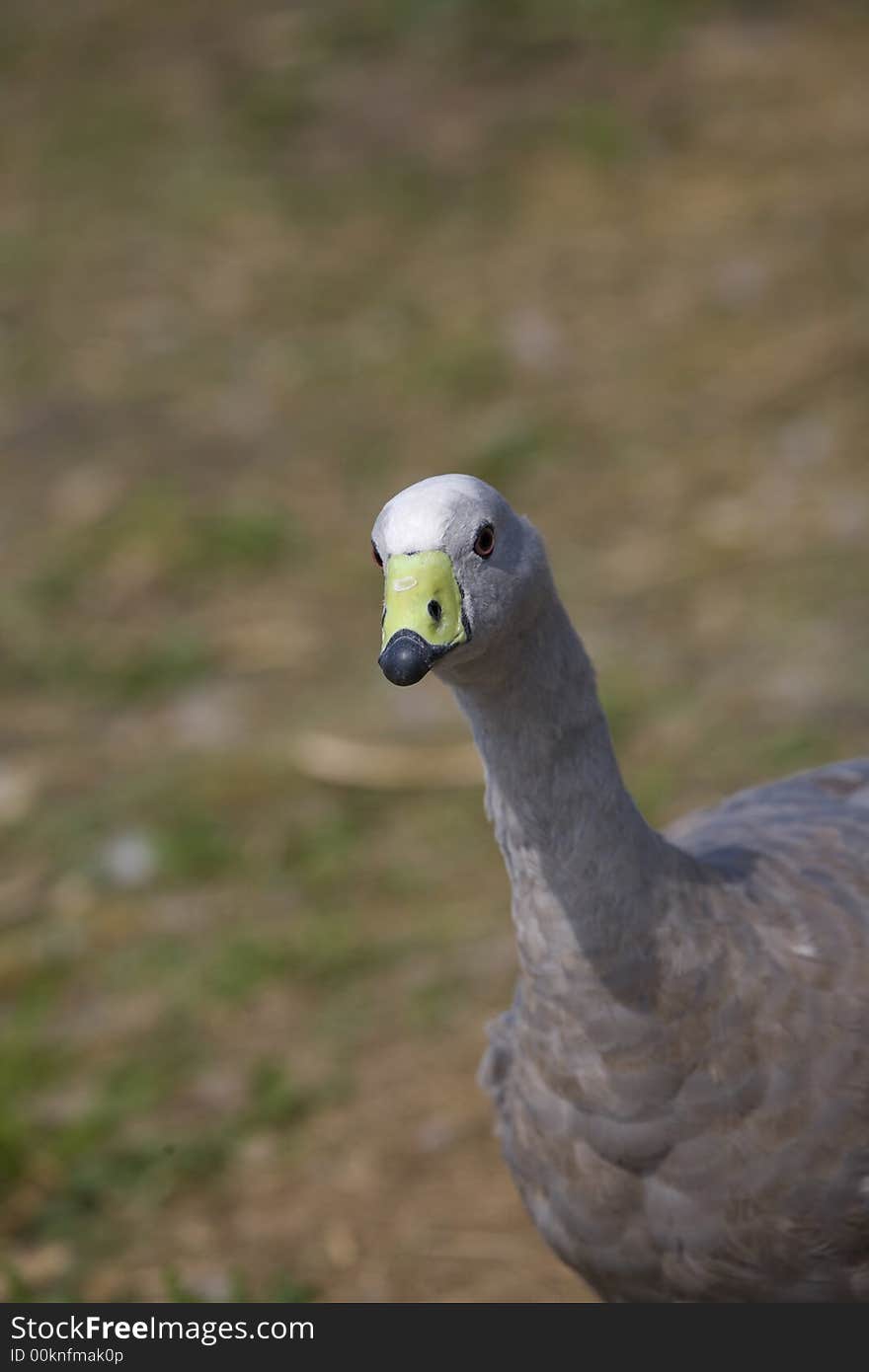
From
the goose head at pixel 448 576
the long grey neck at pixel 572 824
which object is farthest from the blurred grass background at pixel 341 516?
the goose head at pixel 448 576

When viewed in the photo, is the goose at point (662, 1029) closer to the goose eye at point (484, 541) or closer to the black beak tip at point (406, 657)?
the goose eye at point (484, 541)

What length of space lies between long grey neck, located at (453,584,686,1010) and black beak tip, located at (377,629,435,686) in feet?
1.14

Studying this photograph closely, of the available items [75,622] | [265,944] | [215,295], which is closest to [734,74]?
[215,295]

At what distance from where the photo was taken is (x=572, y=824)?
2439mm

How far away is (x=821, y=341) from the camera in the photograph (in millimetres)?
5977

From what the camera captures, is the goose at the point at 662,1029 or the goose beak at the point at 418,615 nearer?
the goose beak at the point at 418,615

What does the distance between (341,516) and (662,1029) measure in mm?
3451

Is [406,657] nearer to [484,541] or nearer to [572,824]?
[484,541]

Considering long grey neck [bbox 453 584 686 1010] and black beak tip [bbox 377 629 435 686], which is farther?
long grey neck [bbox 453 584 686 1010]

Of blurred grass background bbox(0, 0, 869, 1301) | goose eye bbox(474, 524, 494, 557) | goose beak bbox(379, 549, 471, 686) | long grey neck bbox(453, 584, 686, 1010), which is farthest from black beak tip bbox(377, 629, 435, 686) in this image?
blurred grass background bbox(0, 0, 869, 1301)

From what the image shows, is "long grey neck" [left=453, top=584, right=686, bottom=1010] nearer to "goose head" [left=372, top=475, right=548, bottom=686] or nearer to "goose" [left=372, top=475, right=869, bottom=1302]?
"goose" [left=372, top=475, right=869, bottom=1302]

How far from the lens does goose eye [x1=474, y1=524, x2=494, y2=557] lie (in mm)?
2189

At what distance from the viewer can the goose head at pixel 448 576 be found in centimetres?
206

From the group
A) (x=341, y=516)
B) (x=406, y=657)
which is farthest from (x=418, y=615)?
(x=341, y=516)
